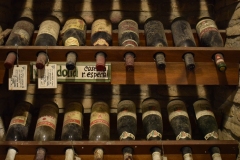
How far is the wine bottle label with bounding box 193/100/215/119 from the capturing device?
144 centimetres

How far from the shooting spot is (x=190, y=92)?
5.81 ft

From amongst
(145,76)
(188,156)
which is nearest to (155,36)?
(145,76)

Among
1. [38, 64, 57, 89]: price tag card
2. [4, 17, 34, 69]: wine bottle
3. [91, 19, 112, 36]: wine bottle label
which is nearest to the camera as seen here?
[38, 64, 57, 89]: price tag card

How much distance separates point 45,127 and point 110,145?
0.32 meters

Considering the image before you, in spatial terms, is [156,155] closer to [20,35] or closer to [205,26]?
[205,26]

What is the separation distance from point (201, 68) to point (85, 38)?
1.90ft

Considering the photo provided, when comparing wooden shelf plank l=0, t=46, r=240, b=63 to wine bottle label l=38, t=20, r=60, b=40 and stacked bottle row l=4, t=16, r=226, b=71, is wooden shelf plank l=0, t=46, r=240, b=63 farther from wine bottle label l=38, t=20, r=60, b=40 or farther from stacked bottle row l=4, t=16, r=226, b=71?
wine bottle label l=38, t=20, r=60, b=40

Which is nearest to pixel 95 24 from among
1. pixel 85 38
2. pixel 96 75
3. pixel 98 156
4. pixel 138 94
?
pixel 85 38

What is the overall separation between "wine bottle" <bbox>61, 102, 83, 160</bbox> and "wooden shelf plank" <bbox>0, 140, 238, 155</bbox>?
5 centimetres

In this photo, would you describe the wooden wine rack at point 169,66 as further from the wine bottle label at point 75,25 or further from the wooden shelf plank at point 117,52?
the wine bottle label at point 75,25

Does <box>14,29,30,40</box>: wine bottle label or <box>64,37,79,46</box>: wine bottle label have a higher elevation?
<box>14,29,30,40</box>: wine bottle label

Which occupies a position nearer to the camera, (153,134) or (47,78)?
(47,78)

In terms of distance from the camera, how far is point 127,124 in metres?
1.39

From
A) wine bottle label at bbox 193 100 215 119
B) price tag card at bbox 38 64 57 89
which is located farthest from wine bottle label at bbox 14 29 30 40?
wine bottle label at bbox 193 100 215 119
